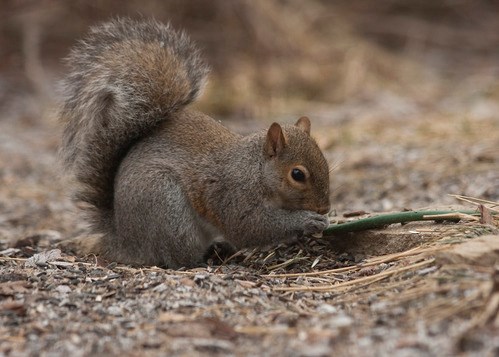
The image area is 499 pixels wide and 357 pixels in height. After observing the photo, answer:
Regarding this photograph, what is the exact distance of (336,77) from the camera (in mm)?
8141

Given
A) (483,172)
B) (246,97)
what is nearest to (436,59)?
(246,97)

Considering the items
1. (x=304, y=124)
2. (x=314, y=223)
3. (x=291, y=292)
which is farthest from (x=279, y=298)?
(x=304, y=124)

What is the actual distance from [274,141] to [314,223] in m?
0.41

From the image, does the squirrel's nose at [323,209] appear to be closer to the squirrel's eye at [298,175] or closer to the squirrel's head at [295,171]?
the squirrel's head at [295,171]

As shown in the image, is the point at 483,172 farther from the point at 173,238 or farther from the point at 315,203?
the point at 173,238

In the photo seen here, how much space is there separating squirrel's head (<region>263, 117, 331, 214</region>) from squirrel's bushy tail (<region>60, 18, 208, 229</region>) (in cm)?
52

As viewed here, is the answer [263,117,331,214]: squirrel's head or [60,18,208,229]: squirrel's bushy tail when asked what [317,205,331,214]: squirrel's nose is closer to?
[263,117,331,214]: squirrel's head

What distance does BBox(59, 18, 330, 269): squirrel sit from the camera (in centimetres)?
329

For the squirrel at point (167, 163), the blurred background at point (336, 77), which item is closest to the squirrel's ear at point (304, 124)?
the squirrel at point (167, 163)

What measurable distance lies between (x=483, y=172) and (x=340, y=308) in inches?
98.2

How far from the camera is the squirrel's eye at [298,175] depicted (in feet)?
10.7

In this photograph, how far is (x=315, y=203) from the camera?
10.7ft

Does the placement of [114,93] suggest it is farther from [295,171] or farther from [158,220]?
[295,171]

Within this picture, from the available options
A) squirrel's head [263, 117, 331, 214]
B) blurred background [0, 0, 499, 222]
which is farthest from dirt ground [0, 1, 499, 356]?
blurred background [0, 0, 499, 222]
